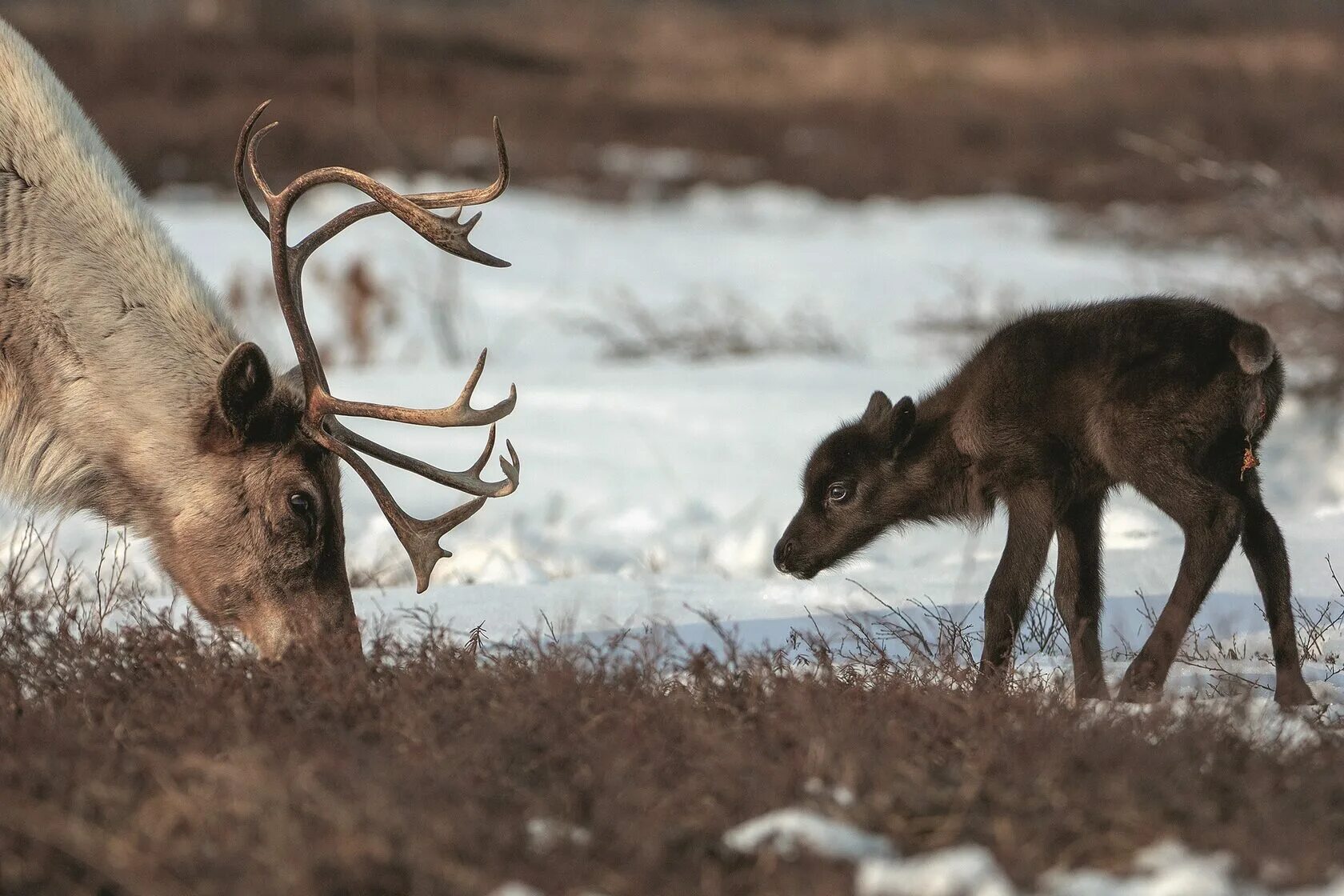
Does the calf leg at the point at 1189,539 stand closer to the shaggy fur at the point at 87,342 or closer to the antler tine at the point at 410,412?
the antler tine at the point at 410,412

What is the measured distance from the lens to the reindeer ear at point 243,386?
5324 mm

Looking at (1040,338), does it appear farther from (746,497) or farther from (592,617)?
(746,497)

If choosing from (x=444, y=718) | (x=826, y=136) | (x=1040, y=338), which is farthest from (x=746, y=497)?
(x=826, y=136)

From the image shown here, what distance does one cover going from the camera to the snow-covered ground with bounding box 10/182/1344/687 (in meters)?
6.73

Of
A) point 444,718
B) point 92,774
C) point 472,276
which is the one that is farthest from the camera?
point 472,276

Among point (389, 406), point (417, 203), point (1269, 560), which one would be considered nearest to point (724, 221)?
point (417, 203)

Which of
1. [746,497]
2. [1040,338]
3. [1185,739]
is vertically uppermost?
[746,497]

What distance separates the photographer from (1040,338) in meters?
5.46

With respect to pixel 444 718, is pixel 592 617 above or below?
above

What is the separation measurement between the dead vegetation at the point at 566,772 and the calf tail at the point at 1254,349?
1.14 metres

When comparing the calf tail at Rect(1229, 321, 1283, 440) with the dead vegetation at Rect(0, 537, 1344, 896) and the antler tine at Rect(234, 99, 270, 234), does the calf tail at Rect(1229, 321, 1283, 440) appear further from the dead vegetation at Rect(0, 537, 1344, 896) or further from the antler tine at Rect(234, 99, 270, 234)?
the antler tine at Rect(234, 99, 270, 234)

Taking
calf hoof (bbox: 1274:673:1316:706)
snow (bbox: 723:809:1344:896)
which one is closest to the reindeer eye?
snow (bbox: 723:809:1344:896)

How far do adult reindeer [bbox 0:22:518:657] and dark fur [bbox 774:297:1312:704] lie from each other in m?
1.47

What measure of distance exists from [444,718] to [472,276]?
1469 centimetres
